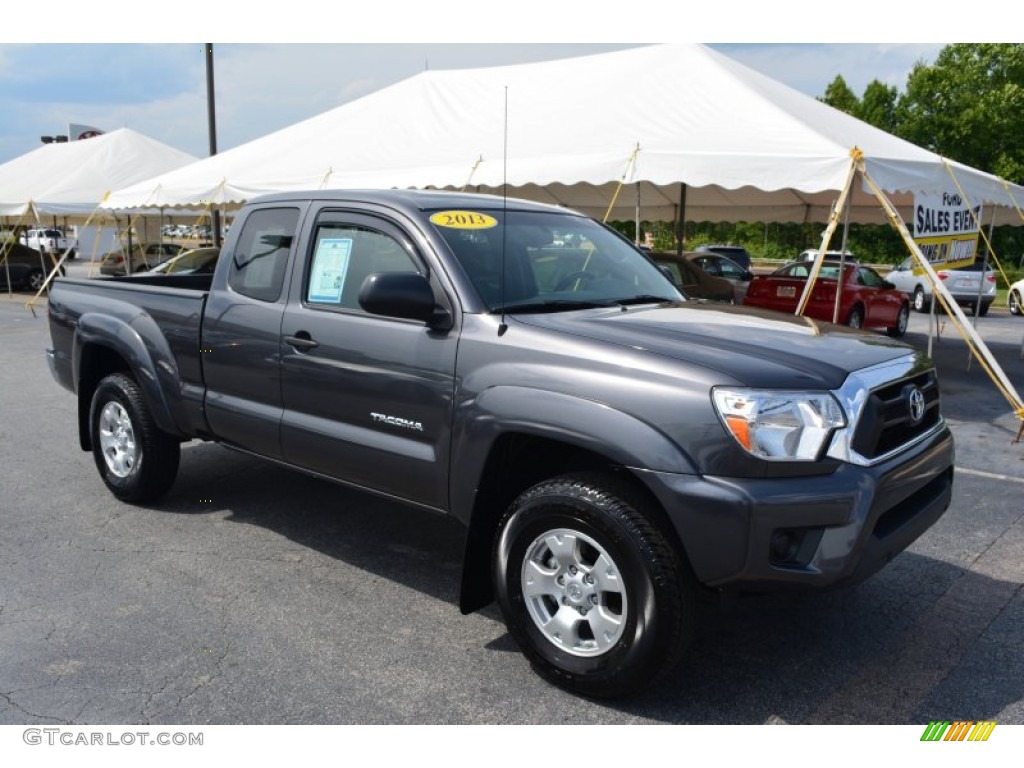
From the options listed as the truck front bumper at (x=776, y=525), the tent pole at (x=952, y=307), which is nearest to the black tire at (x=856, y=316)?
the tent pole at (x=952, y=307)

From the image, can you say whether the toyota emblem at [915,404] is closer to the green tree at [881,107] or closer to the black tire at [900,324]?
the black tire at [900,324]

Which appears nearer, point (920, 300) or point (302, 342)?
point (302, 342)

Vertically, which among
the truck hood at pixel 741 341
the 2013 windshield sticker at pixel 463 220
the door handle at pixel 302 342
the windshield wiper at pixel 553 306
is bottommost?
the door handle at pixel 302 342

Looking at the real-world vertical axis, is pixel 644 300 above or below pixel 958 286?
above

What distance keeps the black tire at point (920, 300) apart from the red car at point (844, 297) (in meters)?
5.83

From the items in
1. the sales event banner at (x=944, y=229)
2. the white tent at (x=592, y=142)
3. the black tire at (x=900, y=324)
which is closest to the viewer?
the sales event banner at (x=944, y=229)

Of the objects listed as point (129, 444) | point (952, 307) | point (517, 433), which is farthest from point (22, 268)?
point (517, 433)

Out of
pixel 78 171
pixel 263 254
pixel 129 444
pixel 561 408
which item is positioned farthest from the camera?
pixel 78 171

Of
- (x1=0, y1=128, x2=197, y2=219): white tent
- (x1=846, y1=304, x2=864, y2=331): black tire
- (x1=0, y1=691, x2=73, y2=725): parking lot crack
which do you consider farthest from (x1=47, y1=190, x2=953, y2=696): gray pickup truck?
(x1=0, y1=128, x2=197, y2=219): white tent

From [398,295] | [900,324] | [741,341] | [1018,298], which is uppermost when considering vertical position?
[398,295]

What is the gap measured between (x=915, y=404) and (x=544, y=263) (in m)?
Answer: 1.72

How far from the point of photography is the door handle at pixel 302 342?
4.09 metres

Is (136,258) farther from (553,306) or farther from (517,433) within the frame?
(517,433)

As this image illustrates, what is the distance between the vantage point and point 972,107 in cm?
3400
